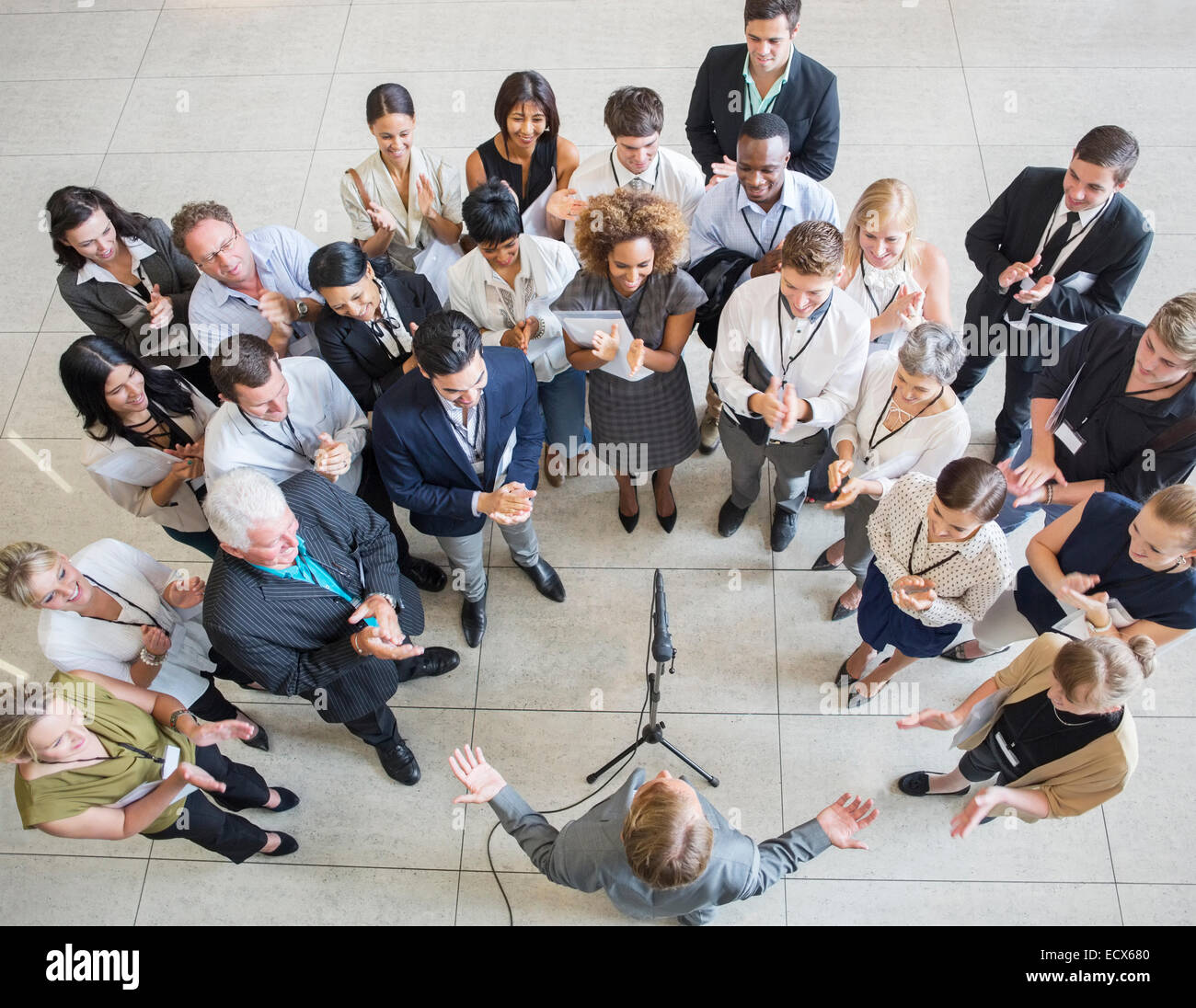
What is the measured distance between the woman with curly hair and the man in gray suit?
63.8 inches

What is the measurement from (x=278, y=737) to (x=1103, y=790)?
3.21 meters

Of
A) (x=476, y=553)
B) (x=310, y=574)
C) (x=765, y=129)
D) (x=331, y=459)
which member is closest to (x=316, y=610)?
(x=310, y=574)

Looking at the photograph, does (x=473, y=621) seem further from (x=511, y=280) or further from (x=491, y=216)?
(x=491, y=216)

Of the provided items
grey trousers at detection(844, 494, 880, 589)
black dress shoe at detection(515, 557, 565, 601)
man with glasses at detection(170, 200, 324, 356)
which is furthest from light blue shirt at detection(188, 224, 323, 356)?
grey trousers at detection(844, 494, 880, 589)

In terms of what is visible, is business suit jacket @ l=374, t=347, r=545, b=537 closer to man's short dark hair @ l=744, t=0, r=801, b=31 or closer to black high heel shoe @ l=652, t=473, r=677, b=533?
black high heel shoe @ l=652, t=473, r=677, b=533

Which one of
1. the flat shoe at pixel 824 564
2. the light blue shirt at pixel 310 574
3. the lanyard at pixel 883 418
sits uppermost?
the lanyard at pixel 883 418

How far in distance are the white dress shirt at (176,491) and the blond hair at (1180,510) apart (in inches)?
129

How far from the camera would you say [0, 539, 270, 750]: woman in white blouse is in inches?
112

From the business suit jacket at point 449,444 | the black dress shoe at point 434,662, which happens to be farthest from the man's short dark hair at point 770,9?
the black dress shoe at point 434,662

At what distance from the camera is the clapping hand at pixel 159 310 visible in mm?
3723

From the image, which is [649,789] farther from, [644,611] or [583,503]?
[583,503]

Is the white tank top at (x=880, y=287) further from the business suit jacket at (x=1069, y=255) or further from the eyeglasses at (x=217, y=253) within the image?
the eyeglasses at (x=217, y=253)

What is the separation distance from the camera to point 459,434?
3.40 meters

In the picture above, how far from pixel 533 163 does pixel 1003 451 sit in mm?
2670
